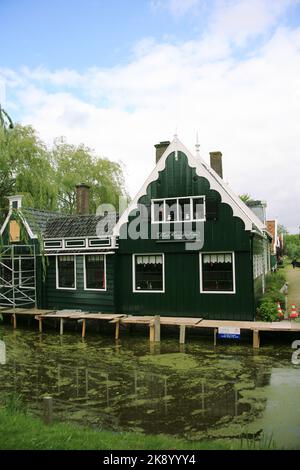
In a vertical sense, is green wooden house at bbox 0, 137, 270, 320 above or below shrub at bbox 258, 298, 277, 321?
above

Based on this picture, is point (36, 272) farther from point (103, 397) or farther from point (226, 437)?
point (226, 437)

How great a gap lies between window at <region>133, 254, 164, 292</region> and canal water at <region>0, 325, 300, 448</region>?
261 centimetres

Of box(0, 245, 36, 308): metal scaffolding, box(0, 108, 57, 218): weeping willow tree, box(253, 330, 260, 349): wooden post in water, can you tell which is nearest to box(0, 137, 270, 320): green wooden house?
box(0, 245, 36, 308): metal scaffolding

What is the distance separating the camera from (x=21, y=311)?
64.8ft

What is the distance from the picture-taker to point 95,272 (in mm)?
19266

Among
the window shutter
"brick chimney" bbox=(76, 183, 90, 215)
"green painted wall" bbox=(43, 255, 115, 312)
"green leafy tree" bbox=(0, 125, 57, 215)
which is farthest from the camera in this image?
"green leafy tree" bbox=(0, 125, 57, 215)

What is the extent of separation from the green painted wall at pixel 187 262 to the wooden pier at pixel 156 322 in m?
0.67

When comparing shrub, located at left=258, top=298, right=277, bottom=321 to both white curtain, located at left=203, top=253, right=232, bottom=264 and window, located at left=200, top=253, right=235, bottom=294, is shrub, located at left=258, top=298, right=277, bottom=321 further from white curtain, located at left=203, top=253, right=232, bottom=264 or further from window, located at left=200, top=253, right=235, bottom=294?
white curtain, located at left=203, top=253, right=232, bottom=264

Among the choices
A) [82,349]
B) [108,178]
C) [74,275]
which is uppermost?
[108,178]

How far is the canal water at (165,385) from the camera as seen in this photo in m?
8.20

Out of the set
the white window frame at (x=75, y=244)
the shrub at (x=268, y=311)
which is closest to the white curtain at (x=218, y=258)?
the shrub at (x=268, y=311)

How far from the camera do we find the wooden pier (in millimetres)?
14914

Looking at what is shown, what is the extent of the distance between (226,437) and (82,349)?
888cm
